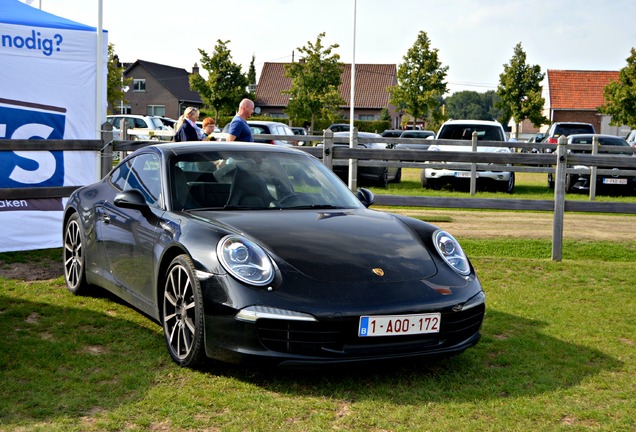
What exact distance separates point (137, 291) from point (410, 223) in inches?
78.8

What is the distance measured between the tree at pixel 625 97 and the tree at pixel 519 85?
1486 centimetres

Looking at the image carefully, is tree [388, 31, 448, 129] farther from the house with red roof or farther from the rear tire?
the rear tire

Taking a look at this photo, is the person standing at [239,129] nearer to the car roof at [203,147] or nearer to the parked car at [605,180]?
the car roof at [203,147]

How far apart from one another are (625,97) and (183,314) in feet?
150

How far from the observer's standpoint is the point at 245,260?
4.79 meters

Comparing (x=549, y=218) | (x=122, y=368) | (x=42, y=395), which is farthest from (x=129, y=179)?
(x=549, y=218)

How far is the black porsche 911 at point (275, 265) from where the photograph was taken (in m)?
4.56

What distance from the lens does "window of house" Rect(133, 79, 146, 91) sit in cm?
8631

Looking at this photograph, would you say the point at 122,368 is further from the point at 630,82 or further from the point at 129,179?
the point at 630,82

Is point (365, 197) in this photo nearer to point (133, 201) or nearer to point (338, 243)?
point (338, 243)

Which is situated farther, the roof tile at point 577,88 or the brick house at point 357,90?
the brick house at point 357,90

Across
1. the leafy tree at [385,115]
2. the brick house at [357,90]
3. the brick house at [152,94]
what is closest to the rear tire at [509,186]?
the leafy tree at [385,115]

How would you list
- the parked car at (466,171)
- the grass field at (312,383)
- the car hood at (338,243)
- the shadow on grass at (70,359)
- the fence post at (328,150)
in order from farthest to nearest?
the parked car at (466,171) < the fence post at (328,150) < the car hood at (338,243) < the shadow on grass at (70,359) < the grass field at (312,383)

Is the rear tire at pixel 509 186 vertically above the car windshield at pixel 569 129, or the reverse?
the car windshield at pixel 569 129
